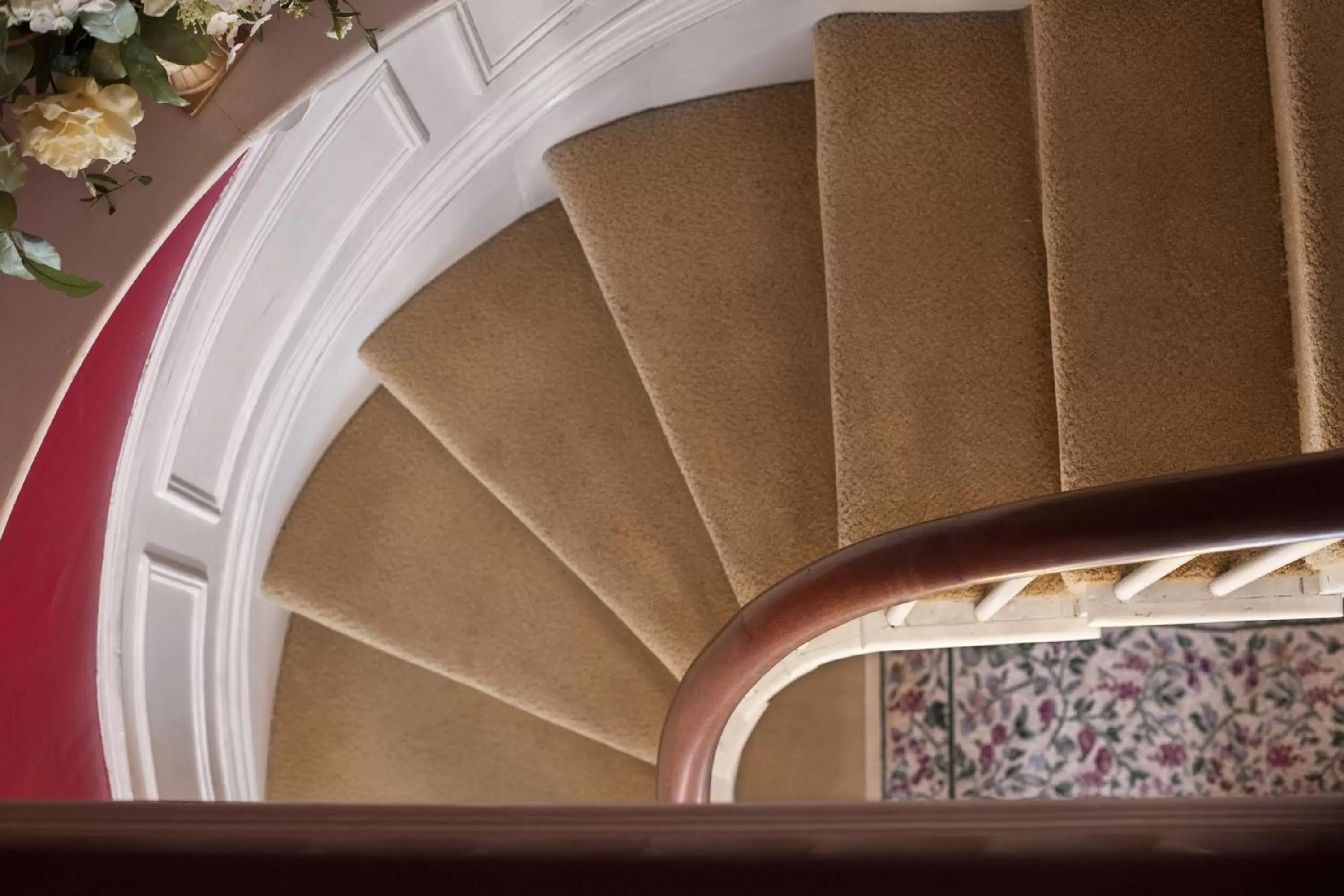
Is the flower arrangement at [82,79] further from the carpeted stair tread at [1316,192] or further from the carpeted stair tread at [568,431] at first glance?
the carpeted stair tread at [1316,192]

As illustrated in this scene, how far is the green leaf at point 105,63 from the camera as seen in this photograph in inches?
47.5

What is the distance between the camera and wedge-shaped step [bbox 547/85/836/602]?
2447mm

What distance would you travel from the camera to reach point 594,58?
226 centimetres

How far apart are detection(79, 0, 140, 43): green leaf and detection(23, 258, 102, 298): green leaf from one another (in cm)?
25

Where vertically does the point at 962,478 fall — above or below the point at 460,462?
below

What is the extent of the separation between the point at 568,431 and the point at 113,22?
161cm

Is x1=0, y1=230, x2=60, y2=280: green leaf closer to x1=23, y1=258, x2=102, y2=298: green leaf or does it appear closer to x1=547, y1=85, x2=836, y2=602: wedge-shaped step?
x1=23, y1=258, x2=102, y2=298: green leaf

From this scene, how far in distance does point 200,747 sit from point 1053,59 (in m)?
2.19

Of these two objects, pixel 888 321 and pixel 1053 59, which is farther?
pixel 888 321

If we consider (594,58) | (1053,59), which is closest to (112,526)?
(594,58)

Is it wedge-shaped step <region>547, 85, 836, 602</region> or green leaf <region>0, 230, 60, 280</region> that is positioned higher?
wedge-shaped step <region>547, 85, 836, 602</region>

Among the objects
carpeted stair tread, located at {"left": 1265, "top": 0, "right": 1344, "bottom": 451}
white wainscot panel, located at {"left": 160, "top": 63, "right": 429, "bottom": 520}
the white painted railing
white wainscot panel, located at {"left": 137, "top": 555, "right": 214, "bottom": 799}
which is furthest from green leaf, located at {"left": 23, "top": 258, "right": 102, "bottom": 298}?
carpeted stair tread, located at {"left": 1265, "top": 0, "right": 1344, "bottom": 451}

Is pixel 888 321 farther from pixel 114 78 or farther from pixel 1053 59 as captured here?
pixel 114 78

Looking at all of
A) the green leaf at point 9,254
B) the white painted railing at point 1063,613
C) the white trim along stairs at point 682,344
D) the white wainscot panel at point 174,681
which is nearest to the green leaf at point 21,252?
the green leaf at point 9,254
